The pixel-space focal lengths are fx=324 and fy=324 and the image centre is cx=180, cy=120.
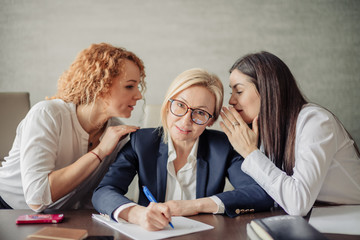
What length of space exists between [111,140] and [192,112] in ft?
1.49

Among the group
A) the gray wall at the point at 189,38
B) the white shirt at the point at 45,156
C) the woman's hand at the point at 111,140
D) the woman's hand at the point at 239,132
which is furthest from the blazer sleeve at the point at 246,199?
the gray wall at the point at 189,38

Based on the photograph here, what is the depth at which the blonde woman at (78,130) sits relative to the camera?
1.54 meters

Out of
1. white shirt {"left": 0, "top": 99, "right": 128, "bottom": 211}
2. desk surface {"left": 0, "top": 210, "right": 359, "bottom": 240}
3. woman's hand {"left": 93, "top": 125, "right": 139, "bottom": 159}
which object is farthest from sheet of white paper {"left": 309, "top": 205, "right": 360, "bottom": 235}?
white shirt {"left": 0, "top": 99, "right": 128, "bottom": 211}

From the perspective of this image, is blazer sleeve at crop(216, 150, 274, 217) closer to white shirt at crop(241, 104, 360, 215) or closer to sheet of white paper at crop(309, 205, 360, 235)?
white shirt at crop(241, 104, 360, 215)

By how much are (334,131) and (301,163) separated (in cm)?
23

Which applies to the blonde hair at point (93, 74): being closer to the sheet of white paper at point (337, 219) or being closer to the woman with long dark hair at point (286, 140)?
the woman with long dark hair at point (286, 140)

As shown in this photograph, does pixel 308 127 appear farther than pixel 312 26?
No

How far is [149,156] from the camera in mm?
1543

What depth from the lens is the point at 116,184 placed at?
1444 millimetres

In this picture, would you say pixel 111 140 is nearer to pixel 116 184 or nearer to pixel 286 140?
pixel 116 184

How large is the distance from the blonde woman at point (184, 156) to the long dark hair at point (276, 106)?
0.61 ft

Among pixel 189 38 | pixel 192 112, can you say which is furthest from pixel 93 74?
pixel 189 38

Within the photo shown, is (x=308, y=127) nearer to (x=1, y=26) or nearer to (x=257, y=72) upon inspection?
(x=257, y=72)

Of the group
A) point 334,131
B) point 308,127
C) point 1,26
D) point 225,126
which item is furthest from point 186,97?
point 1,26
